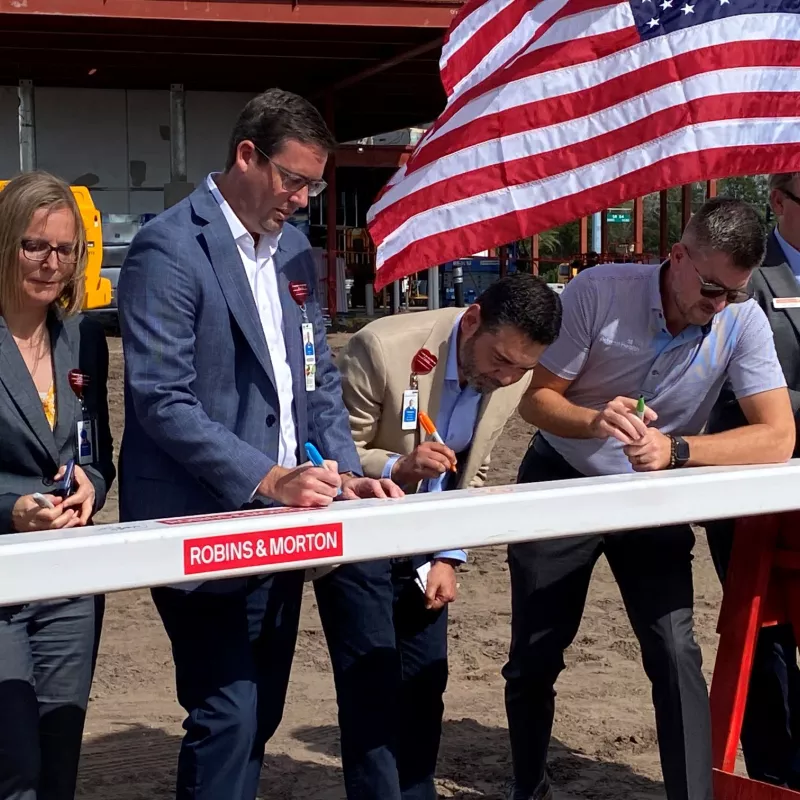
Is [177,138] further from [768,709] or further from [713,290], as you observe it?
[713,290]

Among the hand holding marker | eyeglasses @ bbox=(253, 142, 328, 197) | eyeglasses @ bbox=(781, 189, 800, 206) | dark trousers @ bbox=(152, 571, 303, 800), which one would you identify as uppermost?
eyeglasses @ bbox=(781, 189, 800, 206)

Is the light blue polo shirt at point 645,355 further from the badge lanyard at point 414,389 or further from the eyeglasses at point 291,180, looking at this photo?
the eyeglasses at point 291,180

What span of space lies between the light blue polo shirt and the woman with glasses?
150 centimetres

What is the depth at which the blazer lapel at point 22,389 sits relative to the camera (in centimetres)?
326

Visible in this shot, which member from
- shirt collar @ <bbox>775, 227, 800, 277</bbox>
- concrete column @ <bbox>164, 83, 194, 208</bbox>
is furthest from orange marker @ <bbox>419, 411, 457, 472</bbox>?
concrete column @ <bbox>164, 83, 194, 208</bbox>

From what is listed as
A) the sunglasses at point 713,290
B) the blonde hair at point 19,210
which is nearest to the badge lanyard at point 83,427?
the blonde hair at point 19,210

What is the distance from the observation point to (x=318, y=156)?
3.34m

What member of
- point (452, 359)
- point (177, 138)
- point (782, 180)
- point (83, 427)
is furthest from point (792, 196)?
point (177, 138)

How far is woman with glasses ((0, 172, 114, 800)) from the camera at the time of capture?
3.14m

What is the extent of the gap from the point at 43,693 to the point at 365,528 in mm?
1022

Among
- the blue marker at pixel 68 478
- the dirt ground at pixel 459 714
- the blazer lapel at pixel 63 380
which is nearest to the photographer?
the blue marker at pixel 68 478

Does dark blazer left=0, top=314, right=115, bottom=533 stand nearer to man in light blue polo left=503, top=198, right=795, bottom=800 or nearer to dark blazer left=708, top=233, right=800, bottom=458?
man in light blue polo left=503, top=198, right=795, bottom=800

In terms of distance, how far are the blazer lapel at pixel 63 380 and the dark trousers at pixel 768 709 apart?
2259mm

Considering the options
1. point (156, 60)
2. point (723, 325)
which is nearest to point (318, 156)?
point (723, 325)
